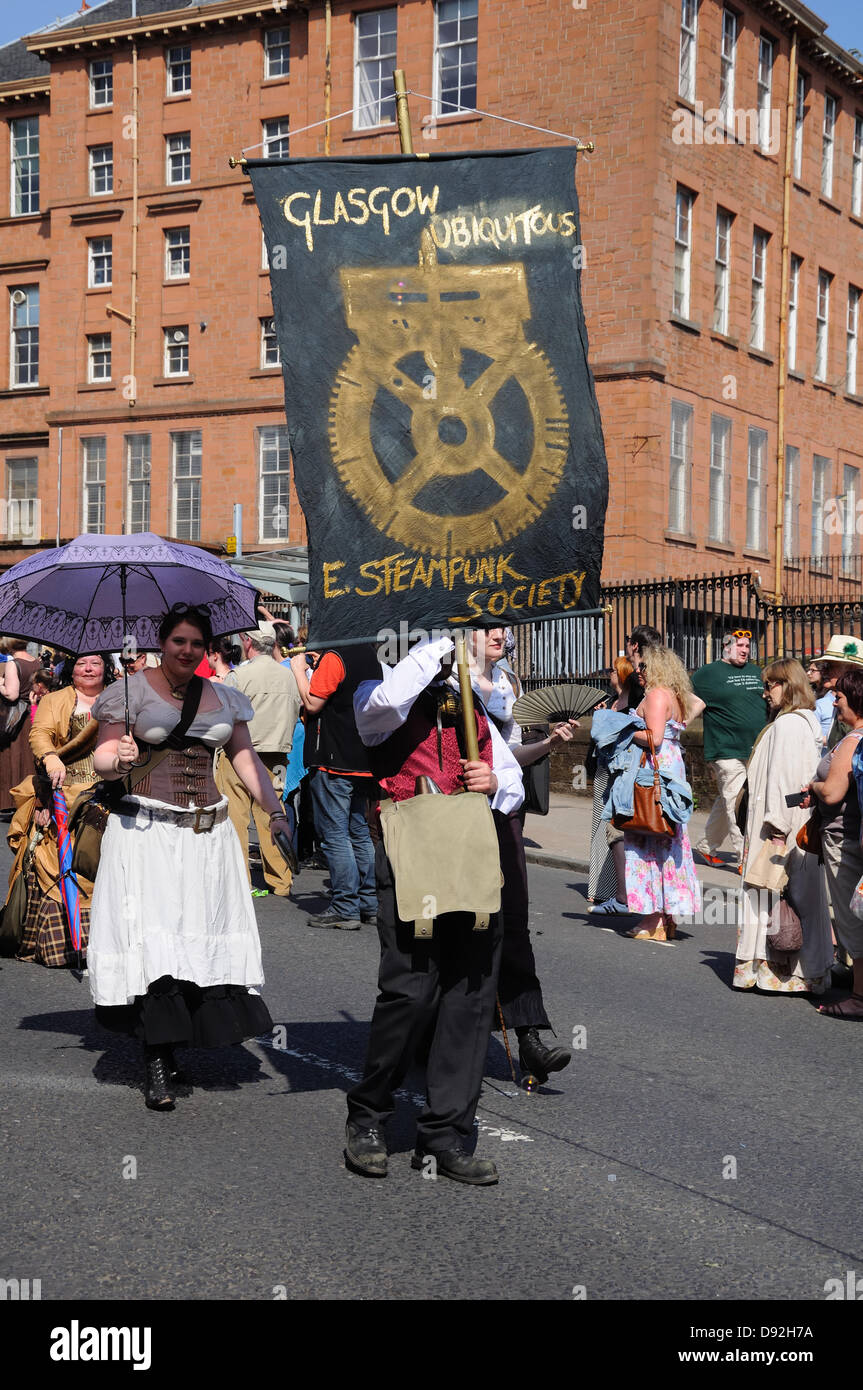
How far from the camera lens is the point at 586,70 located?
29.4 meters

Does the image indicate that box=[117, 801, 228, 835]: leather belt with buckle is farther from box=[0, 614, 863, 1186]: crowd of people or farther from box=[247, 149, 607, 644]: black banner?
box=[247, 149, 607, 644]: black banner

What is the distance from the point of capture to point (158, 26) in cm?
3628

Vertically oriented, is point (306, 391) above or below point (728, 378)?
A: below

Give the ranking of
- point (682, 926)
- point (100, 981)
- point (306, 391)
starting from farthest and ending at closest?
point (682, 926) < point (100, 981) < point (306, 391)

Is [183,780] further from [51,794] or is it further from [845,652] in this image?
[845,652]

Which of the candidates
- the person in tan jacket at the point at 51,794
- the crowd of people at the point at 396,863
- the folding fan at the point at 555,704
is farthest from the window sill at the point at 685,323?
the folding fan at the point at 555,704

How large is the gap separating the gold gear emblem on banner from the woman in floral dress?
5292mm

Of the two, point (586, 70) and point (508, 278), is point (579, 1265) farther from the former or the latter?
point (586, 70)

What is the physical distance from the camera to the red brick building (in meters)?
29.1

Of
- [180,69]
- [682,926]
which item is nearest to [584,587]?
[682,926]

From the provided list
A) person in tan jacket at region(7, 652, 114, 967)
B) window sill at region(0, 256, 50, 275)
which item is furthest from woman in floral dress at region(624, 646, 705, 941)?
window sill at region(0, 256, 50, 275)

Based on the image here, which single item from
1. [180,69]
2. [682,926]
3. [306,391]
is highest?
[180,69]

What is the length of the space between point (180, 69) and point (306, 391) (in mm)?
34654

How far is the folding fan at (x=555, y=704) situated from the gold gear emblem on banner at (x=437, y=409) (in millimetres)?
1078
